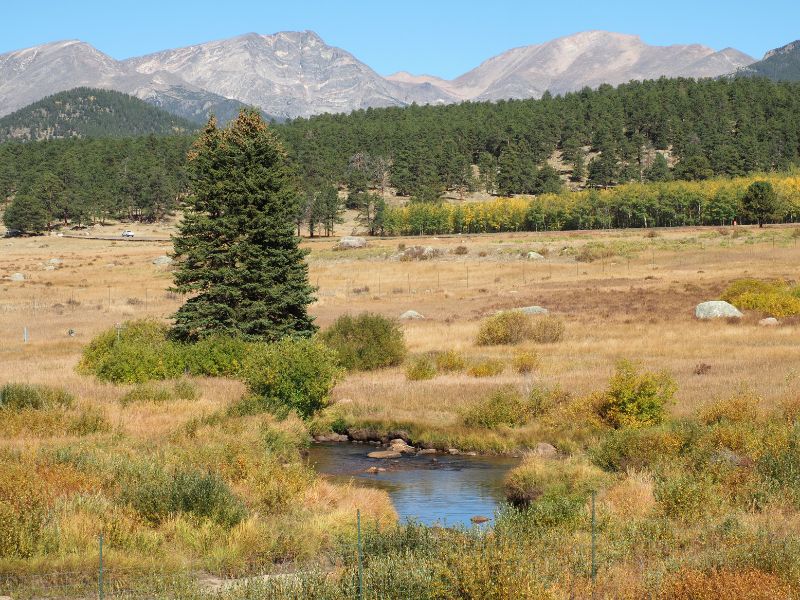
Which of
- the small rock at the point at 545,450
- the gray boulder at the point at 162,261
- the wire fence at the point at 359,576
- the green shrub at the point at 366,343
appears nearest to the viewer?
the wire fence at the point at 359,576

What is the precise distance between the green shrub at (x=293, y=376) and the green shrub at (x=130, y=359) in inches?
256

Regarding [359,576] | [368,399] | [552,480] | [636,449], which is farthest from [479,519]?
[368,399]

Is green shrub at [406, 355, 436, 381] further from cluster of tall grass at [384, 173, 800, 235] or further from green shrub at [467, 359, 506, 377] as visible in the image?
cluster of tall grass at [384, 173, 800, 235]

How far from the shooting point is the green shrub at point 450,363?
146ft

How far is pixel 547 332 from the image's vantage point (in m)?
52.9

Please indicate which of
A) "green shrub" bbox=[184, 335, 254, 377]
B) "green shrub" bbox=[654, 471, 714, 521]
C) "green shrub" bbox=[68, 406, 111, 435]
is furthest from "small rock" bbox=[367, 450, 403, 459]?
"green shrub" bbox=[654, 471, 714, 521]

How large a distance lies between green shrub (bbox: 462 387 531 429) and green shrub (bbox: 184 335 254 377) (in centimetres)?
1223

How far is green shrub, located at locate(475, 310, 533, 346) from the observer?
172 ft

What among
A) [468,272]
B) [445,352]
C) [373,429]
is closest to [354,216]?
[468,272]

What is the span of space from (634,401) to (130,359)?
22378 millimetres

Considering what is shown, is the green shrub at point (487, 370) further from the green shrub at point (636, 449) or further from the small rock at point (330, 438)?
the green shrub at point (636, 449)

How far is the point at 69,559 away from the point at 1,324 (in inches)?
2046

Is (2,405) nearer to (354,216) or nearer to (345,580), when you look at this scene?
(345,580)

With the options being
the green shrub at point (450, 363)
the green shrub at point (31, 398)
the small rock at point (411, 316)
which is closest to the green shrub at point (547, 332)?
the green shrub at point (450, 363)
